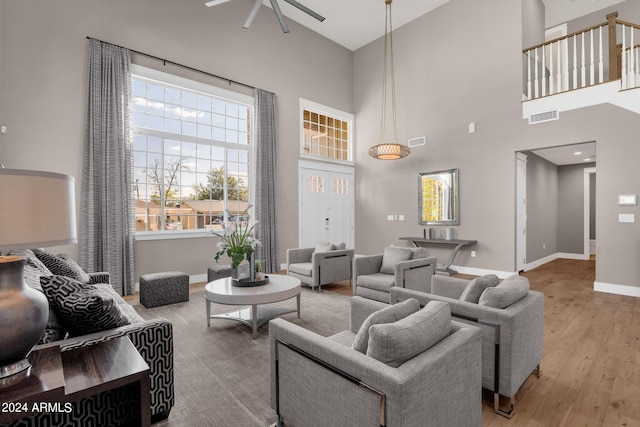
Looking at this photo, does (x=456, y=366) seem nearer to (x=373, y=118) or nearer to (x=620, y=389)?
(x=620, y=389)

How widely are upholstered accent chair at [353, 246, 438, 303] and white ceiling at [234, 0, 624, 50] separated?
5386mm

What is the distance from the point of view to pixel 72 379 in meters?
1.22

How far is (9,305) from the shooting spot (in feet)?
3.68

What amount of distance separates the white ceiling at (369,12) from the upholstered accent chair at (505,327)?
21.6 ft

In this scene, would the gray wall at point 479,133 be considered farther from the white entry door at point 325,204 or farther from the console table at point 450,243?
the white entry door at point 325,204

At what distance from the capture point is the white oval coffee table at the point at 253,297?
3.00 metres

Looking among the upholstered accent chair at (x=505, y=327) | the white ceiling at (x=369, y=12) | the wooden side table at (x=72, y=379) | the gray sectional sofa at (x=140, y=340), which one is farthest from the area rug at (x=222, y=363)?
the white ceiling at (x=369, y=12)

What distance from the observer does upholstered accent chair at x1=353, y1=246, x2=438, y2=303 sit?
147 inches

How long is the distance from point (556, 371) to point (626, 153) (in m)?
4.06

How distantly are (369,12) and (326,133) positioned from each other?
281 centimetres

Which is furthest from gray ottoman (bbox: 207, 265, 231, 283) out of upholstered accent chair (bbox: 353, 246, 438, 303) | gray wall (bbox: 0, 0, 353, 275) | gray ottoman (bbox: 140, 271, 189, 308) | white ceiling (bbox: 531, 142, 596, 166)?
white ceiling (bbox: 531, 142, 596, 166)

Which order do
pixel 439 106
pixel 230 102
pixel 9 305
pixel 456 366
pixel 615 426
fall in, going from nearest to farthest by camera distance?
pixel 9 305
pixel 456 366
pixel 615 426
pixel 230 102
pixel 439 106

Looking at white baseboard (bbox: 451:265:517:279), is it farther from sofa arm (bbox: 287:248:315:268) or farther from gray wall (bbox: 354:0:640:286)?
sofa arm (bbox: 287:248:315:268)

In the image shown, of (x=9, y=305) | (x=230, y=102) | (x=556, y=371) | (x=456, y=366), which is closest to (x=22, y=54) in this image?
(x=230, y=102)
